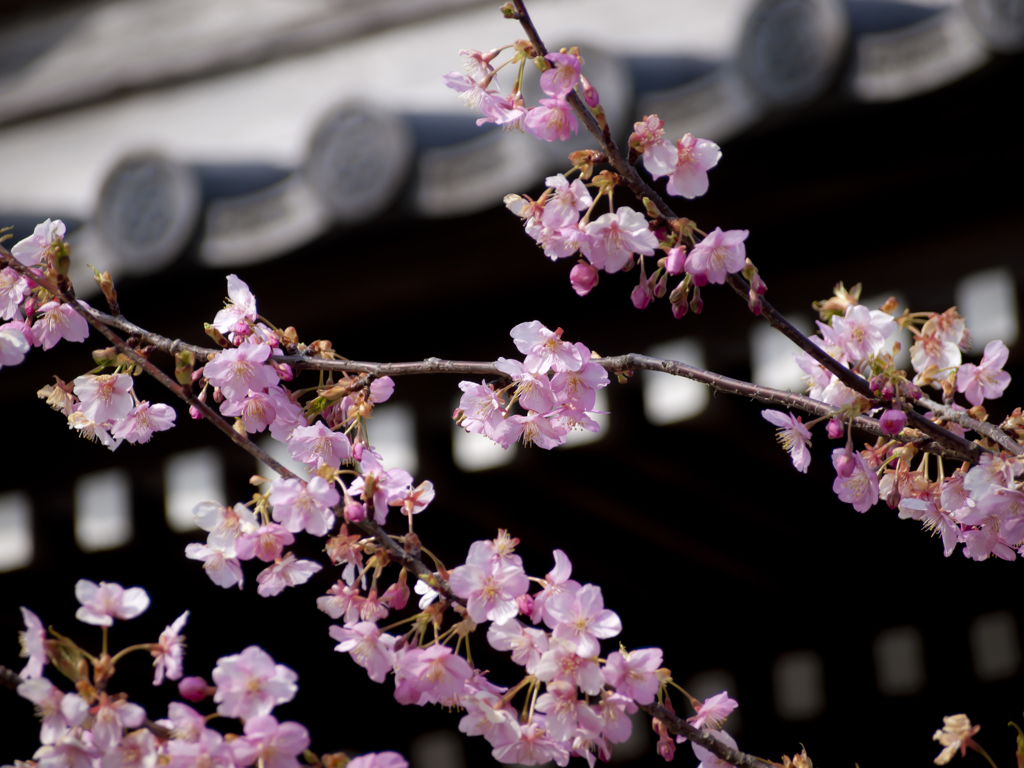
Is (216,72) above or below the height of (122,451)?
above

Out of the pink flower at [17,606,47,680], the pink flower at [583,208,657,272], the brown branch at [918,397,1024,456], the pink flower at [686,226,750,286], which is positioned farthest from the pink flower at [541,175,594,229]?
the pink flower at [17,606,47,680]

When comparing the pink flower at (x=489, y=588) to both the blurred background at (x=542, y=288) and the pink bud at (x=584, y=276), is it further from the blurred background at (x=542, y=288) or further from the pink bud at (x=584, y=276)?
the blurred background at (x=542, y=288)

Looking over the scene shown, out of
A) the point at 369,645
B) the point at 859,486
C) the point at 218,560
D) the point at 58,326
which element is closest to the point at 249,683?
the point at 369,645

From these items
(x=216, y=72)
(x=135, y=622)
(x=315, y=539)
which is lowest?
(x=135, y=622)

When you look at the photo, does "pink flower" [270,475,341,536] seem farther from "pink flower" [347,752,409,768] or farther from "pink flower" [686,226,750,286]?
"pink flower" [686,226,750,286]

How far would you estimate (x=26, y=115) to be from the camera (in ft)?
13.8

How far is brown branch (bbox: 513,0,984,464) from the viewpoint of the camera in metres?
0.92

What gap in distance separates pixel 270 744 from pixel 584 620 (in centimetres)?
30

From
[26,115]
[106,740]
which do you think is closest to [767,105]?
[106,740]

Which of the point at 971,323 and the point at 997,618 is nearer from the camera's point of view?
the point at 971,323

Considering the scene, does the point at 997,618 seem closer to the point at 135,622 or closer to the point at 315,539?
the point at 315,539

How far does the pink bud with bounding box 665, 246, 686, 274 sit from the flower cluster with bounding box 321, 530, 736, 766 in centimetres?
30

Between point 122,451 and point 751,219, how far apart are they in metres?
1.76

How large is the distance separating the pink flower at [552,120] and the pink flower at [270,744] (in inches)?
23.5
